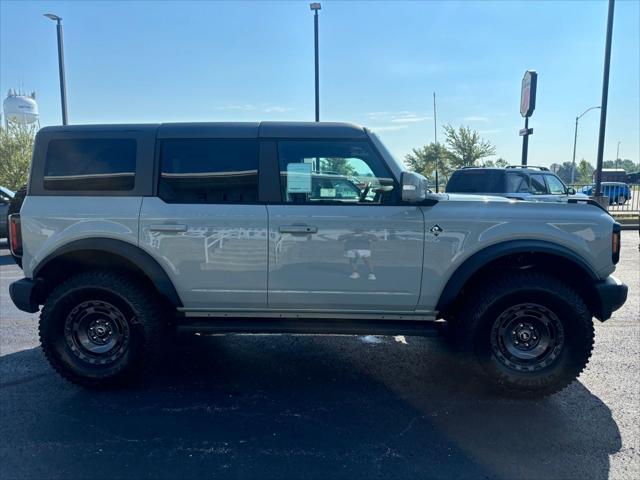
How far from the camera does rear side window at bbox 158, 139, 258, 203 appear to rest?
369 centimetres

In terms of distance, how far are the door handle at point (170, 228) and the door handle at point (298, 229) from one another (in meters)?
0.78

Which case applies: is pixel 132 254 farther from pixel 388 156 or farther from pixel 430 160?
pixel 430 160

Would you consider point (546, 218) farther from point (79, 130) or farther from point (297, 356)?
point (79, 130)

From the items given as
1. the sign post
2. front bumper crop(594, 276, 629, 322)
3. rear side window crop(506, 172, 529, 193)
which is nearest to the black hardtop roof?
front bumper crop(594, 276, 629, 322)

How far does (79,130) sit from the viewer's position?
3.81 meters

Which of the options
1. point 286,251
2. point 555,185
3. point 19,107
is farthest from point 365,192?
point 19,107

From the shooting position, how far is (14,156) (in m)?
20.5

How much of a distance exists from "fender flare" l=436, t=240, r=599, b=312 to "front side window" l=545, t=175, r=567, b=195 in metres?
8.35

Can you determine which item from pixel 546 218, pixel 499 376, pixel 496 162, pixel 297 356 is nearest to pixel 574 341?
pixel 499 376

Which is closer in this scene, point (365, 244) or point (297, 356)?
point (365, 244)

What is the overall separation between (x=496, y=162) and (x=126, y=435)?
1064 inches

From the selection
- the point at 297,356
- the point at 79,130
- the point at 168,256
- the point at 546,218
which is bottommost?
the point at 297,356

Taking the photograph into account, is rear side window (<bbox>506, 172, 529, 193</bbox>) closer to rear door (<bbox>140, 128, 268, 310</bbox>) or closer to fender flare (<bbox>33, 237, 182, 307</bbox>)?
rear door (<bbox>140, 128, 268, 310</bbox>)

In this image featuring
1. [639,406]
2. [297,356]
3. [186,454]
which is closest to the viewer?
[186,454]
